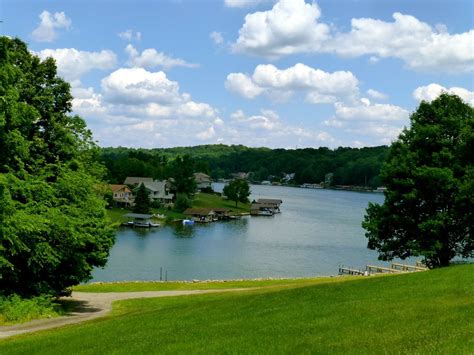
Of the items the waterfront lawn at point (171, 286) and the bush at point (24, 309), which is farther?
the waterfront lawn at point (171, 286)

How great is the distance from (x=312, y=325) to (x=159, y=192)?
140218 mm

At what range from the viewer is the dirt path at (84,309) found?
2321cm

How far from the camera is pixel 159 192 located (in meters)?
154

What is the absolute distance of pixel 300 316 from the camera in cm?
1747

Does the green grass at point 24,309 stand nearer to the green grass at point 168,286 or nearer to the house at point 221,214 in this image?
the green grass at point 168,286

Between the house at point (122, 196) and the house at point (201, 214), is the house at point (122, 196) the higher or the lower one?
the higher one

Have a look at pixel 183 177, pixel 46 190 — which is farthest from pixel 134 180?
pixel 46 190

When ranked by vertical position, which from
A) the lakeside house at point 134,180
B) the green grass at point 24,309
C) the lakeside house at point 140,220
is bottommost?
the lakeside house at point 140,220

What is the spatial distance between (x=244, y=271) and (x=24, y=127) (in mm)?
41606

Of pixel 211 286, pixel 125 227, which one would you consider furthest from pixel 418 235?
pixel 125 227

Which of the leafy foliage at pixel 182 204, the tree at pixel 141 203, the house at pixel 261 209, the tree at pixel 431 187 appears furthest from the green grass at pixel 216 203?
the tree at pixel 431 187

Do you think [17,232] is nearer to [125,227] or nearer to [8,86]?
[8,86]

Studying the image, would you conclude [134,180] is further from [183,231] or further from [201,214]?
[183,231]

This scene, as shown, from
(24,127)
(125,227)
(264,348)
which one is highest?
(24,127)
